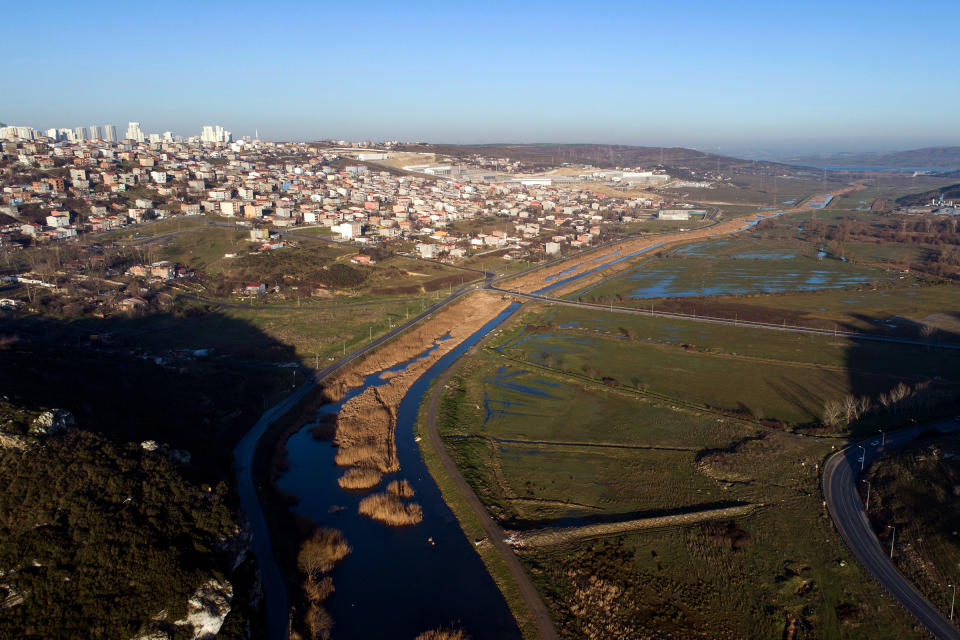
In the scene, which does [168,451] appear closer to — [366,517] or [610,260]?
[366,517]

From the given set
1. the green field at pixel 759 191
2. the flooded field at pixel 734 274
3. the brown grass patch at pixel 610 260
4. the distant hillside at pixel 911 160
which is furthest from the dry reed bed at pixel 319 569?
the distant hillside at pixel 911 160

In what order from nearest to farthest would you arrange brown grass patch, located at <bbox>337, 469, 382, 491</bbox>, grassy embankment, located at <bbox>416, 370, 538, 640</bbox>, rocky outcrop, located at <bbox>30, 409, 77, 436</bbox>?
grassy embankment, located at <bbox>416, 370, 538, 640</bbox>, rocky outcrop, located at <bbox>30, 409, 77, 436</bbox>, brown grass patch, located at <bbox>337, 469, 382, 491</bbox>

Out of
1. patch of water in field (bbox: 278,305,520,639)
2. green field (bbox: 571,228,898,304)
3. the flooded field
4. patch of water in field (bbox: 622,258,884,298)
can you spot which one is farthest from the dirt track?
patch of water in field (bbox: 622,258,884,298)

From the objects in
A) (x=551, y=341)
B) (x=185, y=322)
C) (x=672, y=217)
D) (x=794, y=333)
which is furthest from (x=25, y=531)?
(x=672, y=217)

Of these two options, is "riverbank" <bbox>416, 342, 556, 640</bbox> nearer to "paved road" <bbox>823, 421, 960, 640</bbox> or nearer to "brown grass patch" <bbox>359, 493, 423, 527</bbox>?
"brown grass patch" <bbox>359, 493, 423, 527</bbox>

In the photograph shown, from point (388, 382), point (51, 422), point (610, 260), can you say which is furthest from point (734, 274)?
point (51, 422)

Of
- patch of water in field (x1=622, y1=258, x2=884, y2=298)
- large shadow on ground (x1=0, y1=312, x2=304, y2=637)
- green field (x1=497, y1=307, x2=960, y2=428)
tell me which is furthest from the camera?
patch of water in field (x1=622, y1=258, x2=884, y2=298)

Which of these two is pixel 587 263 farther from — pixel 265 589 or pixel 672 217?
pixel 265 589
